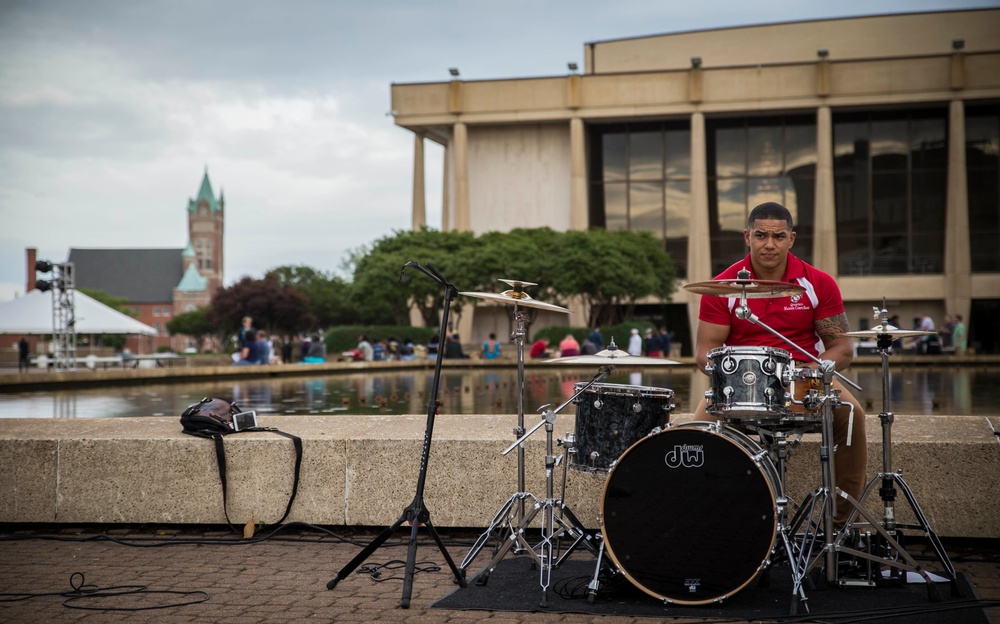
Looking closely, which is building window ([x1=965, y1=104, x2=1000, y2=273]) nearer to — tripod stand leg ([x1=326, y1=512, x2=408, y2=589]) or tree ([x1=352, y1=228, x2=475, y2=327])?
tree ([x1=352, y1=228, x2=475, y2=327])

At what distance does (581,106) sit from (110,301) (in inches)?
3884

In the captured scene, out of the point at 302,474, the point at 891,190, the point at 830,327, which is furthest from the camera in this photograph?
the point at 891,190

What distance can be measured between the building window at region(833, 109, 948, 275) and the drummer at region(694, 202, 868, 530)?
5939cm

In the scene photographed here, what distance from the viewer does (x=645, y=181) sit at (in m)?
64.9

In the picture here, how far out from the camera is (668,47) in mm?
68250

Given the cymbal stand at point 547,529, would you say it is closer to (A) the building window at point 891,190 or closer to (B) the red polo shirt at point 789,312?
(B) the red polo shirt at point 789,312

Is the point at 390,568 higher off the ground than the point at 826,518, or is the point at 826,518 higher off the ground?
the point at 826,518

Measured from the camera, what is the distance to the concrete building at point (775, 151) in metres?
59.6

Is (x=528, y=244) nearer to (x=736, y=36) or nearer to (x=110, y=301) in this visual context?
(x=736, y=36)

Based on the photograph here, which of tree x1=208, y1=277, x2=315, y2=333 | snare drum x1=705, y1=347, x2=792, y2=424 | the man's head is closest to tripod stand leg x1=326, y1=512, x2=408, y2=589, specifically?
snare drum x1=705, y1=347, x2=792, y2=424

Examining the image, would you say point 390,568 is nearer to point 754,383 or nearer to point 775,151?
point 754,383

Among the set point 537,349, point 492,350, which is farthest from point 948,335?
point 537,349

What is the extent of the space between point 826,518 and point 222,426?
182 inches

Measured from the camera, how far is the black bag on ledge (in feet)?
25.3
